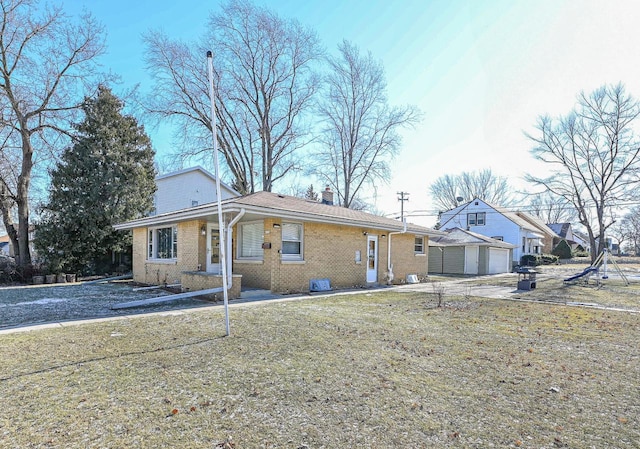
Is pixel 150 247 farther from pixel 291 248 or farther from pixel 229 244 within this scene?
pixel 291 248

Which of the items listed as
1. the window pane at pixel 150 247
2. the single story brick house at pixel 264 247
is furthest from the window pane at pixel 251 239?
the window pane at pixel 150 247

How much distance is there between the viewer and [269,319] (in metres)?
7.87

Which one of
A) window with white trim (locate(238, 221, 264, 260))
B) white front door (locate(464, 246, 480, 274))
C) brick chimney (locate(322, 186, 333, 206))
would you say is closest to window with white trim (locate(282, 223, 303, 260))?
window with white trim (locate(238, 221, 264, 260))

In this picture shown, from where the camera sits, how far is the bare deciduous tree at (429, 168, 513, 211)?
2253 inches

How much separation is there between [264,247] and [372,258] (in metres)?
6.06

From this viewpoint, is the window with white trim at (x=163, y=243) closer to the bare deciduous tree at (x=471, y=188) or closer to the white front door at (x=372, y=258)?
the white front door at (x=372, y=258)

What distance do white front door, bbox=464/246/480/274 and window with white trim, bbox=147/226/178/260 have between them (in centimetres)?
2015

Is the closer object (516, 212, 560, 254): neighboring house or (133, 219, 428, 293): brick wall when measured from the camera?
(133, 219, 428, 293): brick wall

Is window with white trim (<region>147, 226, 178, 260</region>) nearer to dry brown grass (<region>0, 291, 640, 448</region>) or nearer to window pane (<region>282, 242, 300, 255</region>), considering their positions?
window pane (<region>282, 242, 300, 255</region>)

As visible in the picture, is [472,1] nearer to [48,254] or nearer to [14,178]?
[48,254]

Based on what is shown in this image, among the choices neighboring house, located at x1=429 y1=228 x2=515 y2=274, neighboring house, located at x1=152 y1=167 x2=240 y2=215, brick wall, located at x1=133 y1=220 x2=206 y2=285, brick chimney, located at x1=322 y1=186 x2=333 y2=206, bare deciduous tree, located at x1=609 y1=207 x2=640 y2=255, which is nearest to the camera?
brick wall, located at x1=133 y1=220 x2=206 y2=285

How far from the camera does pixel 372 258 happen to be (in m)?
16.6

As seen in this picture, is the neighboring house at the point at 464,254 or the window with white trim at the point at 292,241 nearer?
the window with white trim at the point at 292,241

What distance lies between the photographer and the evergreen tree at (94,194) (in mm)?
18484
